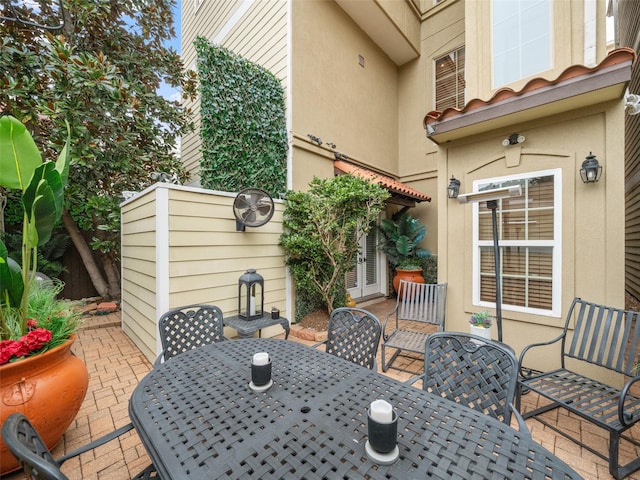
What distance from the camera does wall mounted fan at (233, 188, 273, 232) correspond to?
382 centimetres

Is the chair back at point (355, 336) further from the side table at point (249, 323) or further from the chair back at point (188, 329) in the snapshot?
the side table at point (249, 323)

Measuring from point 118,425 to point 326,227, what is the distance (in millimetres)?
3226

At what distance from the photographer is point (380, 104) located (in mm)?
7430

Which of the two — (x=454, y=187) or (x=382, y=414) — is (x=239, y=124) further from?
(x=382, y=414)

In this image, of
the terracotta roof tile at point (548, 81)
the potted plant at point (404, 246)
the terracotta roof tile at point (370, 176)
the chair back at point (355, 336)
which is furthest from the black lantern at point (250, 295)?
the potted plant at point (404, 246)

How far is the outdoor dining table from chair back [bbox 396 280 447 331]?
8.48ft

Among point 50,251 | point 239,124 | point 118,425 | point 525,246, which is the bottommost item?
point 118,425

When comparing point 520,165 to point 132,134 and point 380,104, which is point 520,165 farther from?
point 132,134

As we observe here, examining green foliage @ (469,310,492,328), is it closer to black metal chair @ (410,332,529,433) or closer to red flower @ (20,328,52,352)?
black metal chair @ (410,332,529,433)

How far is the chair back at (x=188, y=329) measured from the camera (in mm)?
2377

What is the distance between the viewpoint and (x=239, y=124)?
4.65 m

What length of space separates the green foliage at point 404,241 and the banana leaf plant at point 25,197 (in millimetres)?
6433

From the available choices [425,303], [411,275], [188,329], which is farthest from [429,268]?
[188,329]

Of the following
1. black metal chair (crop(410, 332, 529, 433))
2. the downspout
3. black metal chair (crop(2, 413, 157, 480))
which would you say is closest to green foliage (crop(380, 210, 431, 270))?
the downspout
